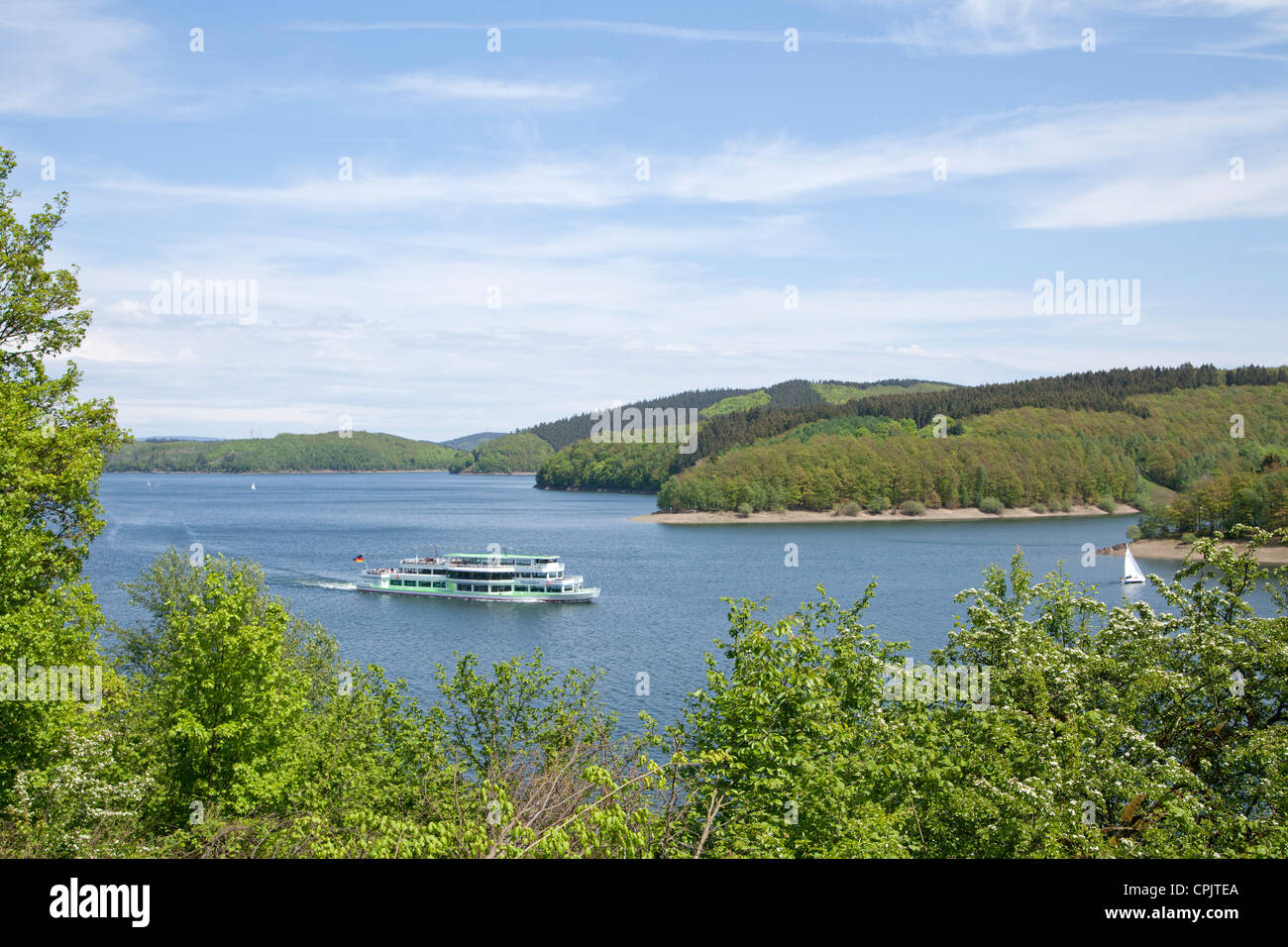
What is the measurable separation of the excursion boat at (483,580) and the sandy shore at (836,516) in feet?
179

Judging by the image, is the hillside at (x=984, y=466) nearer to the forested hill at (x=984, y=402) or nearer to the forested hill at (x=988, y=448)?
the forested hill at (x=988, y=448)

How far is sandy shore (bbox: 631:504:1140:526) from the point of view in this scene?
407 feet

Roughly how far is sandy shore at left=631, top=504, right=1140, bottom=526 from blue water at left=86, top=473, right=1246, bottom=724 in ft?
12.2

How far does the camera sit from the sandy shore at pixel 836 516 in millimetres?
123938

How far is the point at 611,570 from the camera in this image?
76125mm

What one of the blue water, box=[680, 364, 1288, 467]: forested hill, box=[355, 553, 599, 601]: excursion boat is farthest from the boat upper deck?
box=[680, 364, 1288, 467]: forested hill

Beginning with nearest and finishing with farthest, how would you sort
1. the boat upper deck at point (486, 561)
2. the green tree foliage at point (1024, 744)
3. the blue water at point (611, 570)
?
the green tree foliage at point (1024, 744) → the blue water at point (611, 570) → the boat upper deck at point (486, 561)

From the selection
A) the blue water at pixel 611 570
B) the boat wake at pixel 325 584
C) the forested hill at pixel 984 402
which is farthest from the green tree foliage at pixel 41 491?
the forested hill at pixel 984 402

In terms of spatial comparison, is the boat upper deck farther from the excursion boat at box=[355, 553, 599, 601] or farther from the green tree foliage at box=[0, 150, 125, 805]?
the green tree foliage at box=[0, 150, 125, 805]
